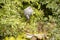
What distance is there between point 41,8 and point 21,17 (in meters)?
0.68

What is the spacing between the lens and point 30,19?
504 cm

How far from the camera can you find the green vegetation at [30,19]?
4.39 m

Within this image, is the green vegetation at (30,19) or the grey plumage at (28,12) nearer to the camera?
the green vegetation at (30,19)

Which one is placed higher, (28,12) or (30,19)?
(28,12)

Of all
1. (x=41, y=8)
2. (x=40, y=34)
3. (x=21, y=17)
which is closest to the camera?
(x=40, y=34)

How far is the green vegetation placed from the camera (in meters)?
4.39

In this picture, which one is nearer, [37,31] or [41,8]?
[37,31]

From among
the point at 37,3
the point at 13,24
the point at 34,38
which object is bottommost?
the point at 34,38

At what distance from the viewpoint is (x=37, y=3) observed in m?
5.32

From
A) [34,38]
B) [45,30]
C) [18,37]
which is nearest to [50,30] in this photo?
[45,30]

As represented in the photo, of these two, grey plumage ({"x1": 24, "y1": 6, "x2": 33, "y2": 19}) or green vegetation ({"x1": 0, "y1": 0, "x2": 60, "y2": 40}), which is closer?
green vegetation ({"x1": 0, "y1": 0, "x2": 60, "y2": 40})

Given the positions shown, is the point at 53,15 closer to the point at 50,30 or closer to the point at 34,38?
the point at 50,30

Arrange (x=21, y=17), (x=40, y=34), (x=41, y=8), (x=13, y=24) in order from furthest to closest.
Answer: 1. (x=41, y=8)
2. (x=21, y=17)
3. (x=40, y=34)
4. (x=13, y=24)

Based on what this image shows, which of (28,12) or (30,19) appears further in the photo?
(30,19)
